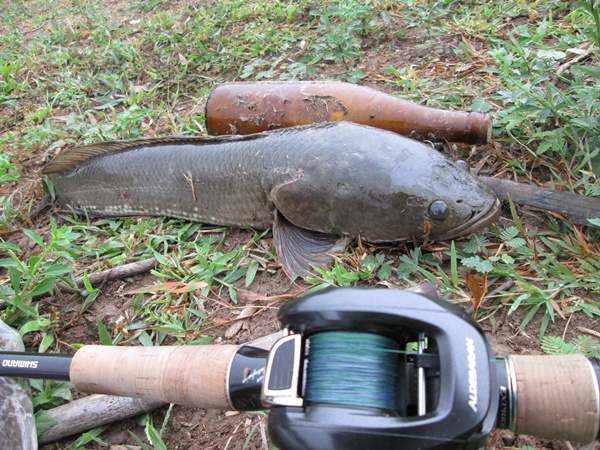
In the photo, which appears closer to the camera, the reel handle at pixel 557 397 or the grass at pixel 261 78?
the reel handle at pixel 557 397

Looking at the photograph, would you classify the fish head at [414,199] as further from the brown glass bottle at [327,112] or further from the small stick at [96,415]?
the small stick at [96,415]

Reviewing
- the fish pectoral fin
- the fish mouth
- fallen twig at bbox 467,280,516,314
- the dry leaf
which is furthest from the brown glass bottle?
the dry leaf

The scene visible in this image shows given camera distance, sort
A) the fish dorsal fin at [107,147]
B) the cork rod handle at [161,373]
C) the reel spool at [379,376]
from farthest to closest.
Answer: the fish dorsal fin at [107,147], the cork rod handle at [161,373], the reel spool at [379,376]

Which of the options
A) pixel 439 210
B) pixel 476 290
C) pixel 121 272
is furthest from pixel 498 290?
pixel 121 272

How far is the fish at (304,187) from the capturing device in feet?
9.50

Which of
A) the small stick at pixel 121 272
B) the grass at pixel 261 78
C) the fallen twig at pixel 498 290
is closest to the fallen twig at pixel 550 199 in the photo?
the grass at pixel 261 78

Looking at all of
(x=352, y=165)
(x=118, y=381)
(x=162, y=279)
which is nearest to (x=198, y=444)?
(x=118, y=381)

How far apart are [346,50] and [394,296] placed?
3763mm

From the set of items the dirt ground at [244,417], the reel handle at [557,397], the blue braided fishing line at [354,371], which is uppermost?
the blue braided fishing line at [354,371]

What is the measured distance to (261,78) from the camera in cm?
489

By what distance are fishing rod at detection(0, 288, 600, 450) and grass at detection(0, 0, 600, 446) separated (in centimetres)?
105

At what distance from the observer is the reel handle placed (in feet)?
4.30

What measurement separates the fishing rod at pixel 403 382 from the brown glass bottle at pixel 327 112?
6.99ft

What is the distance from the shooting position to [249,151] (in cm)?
347
